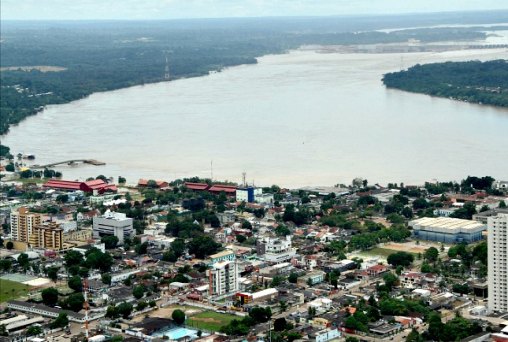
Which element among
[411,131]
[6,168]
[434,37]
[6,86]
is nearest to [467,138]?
[411,131]

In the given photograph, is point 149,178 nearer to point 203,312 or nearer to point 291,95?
point 203,312

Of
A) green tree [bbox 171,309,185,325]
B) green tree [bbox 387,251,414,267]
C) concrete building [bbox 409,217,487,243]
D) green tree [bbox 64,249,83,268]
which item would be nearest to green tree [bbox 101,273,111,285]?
green tree [bbox 64,249,83,268]

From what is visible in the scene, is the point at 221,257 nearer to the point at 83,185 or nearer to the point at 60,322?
the point at 60,322

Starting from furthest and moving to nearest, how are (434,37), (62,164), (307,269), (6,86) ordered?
1. (434,37)
2. (6,86)
3. (62,164)
4. (307,269)

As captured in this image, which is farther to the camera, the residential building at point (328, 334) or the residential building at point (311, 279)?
the residential building at point (311, 279)

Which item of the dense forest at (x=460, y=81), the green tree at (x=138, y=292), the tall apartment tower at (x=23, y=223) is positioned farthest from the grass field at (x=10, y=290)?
Result: the dense forest at (x=460, y=81)

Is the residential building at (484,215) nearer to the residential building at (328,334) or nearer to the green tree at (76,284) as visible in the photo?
the residential building at (328,334)
